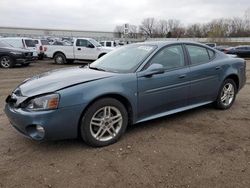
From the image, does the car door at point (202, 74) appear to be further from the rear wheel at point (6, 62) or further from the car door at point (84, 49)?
the car door at point (84, 49)

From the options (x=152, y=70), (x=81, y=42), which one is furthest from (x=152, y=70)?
(x=81, y=42)

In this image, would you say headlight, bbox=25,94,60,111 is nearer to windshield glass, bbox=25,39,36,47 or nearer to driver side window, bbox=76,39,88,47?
driver side window, bbox=76,39,88,47

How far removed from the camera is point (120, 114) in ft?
14.3

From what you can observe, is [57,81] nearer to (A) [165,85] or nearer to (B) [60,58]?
(A) [165,85]

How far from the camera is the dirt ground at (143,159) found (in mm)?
3346

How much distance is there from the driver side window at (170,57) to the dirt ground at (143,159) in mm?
1011

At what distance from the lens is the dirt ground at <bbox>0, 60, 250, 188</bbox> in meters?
3.35

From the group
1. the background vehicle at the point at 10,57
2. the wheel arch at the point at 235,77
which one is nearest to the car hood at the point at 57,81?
the wheel arch at the point at 235,77

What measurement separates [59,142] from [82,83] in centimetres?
97

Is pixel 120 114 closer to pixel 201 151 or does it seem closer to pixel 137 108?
pixel 137 108

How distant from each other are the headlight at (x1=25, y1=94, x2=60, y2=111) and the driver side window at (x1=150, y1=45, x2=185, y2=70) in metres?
1.71

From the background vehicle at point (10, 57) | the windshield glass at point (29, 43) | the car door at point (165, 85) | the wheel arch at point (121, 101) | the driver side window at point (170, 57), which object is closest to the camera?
the wheel arch at point (121, 101)

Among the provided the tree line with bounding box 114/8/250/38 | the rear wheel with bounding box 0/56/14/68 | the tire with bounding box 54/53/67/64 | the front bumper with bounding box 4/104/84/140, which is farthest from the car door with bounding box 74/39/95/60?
the tree line with bounding box 114/8/250/38

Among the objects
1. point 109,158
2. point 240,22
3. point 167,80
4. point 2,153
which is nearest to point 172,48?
point 167,80
